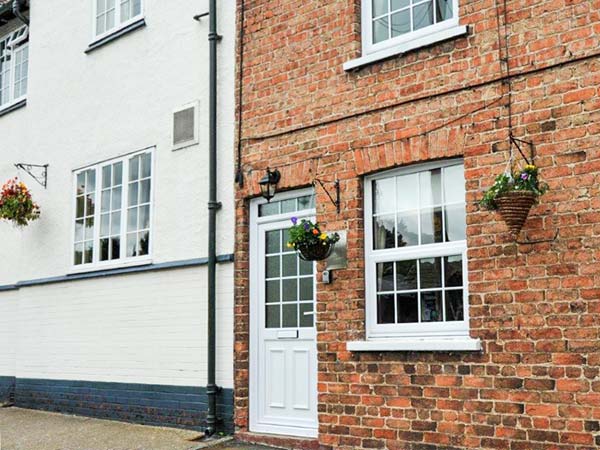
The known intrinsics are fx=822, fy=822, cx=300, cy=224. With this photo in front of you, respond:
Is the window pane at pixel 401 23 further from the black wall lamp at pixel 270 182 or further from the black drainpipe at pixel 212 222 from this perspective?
the black drainpipe at pixel 212 222

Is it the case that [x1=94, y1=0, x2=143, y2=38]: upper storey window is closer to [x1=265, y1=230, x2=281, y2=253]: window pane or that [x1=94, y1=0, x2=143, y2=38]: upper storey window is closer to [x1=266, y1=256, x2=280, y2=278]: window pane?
[x1=265, y1=230, x2=281, y2=253]: window pane

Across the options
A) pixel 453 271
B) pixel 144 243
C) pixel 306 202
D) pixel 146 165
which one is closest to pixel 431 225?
pixel 453 271

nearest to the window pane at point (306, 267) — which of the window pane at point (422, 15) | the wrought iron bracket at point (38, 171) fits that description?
the window pane at point (422, 15)

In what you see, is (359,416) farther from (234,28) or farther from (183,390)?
(234,28)

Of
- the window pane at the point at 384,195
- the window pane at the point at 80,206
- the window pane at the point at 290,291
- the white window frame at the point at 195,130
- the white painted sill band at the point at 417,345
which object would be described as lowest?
the white painted sill band at the point at 417,345

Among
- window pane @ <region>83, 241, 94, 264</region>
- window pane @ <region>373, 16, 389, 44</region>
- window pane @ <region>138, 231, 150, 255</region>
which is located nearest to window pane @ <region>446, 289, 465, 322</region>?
window pane @ <region>373, 16, 389, 44</region>

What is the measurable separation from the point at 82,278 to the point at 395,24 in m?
5.75

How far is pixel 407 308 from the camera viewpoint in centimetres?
786

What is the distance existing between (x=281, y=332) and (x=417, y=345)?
75.8 inches

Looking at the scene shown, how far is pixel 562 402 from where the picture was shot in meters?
6.64

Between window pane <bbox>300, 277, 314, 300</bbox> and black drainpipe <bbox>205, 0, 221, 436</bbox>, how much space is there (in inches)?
46.4

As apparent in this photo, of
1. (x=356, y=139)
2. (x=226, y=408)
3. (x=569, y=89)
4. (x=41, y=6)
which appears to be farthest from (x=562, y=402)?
(x=41, y=6)

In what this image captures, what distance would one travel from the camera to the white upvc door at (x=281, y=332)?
8695 millimetres

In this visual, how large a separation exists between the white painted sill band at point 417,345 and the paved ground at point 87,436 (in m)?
1.74
